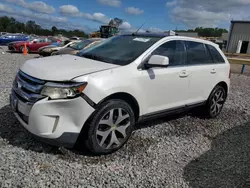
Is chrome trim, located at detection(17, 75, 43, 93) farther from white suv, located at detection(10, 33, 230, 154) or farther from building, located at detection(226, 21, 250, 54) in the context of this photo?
building, located at detection(226, 21, 250, 54)

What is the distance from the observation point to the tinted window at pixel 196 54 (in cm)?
425

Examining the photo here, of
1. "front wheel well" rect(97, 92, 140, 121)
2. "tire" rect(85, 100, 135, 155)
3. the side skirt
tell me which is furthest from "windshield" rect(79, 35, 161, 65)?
the side skirt

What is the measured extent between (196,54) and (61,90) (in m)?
2.81

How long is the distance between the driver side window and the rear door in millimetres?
157

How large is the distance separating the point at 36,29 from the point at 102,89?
8035cm

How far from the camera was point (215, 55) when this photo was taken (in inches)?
193

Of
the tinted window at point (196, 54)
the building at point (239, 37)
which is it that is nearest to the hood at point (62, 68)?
the tinted window at point (196, 54)

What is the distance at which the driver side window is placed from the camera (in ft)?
12.5

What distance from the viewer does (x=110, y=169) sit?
2936mm

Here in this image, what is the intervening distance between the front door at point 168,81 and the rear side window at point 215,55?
1030 mm

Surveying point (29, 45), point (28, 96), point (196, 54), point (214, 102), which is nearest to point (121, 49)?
point (196, 54)

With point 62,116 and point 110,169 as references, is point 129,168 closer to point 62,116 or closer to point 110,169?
point 110,169

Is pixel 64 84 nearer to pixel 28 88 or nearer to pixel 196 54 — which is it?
pixel 28 88

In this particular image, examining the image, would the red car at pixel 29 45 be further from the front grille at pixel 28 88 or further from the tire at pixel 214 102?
the tire at pixel 214 102
